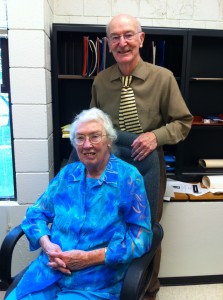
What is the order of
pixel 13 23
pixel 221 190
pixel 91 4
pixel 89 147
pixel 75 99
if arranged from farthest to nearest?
pixel 75 99 < pixel 91 4 < pixel 221 190 < pixel 13 23 < pixel 89 147

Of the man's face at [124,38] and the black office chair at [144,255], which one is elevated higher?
the man's face at [124,38]

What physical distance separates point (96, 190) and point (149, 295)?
1.04 meters

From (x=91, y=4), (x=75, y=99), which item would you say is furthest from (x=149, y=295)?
(x=91, y=4)

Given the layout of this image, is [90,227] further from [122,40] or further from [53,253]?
[122,40]

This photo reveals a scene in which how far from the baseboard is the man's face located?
1.56 meters

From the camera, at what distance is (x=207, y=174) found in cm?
218

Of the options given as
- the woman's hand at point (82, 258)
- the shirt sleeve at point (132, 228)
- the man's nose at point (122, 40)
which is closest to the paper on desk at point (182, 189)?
the shirt sleeve at point (132, 228)

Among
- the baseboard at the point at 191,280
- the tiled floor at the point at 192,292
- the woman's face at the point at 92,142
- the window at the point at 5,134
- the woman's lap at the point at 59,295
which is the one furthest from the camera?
the baseboard at the point at 191,280

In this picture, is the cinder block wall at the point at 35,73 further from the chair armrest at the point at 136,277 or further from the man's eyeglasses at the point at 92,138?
the chair armrest at the point at 136,277

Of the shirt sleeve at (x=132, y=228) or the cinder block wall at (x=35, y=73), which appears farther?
the cinder block wall at (x=35, y=73)

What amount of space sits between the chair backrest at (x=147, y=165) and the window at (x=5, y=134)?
2.74 ft

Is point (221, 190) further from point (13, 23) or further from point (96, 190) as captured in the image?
point (13, 23)

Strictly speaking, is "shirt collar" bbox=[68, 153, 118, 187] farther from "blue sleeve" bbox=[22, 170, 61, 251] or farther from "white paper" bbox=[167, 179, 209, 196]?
"white paper" bbox=[167, 179, 209, 196]

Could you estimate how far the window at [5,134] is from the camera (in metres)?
1.83
